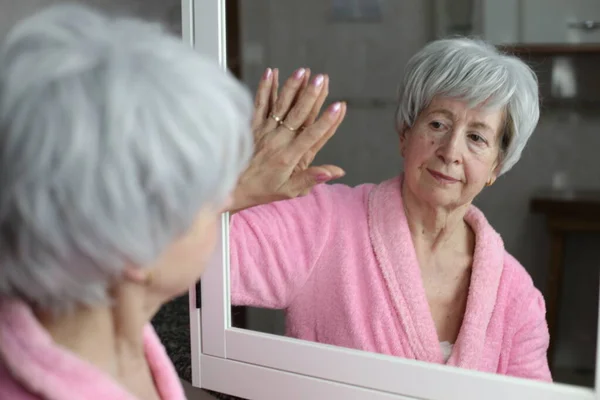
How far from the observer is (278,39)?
2.94ft

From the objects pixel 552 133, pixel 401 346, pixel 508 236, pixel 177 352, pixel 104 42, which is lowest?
pixel 177 352

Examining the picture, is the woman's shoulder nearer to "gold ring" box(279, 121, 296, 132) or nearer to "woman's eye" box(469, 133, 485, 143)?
"woman's eye" box(469, 133, 485, 143)

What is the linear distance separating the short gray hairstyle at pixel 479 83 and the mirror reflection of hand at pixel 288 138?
102 mm

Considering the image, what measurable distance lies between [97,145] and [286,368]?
50 centimetres

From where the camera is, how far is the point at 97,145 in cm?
46

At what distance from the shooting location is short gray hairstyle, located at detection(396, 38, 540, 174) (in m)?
0.74

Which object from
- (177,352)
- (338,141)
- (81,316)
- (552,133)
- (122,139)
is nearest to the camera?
(122,139)

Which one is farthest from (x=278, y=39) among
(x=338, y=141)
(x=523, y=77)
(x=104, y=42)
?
(x=104, y=42)

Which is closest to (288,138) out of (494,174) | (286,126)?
(286,126)

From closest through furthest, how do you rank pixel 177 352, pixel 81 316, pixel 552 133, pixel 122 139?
pixel 122 139 → pixel 81 316 → pixel 552 133 → pixel 177 352

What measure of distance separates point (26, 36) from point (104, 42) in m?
0.06

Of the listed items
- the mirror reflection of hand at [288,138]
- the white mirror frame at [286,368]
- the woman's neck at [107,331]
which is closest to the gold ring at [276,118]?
the mirror reflection of hand at [288,138]

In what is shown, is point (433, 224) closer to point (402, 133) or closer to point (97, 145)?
point (402, 133)

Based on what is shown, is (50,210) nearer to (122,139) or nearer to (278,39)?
(122,139)
